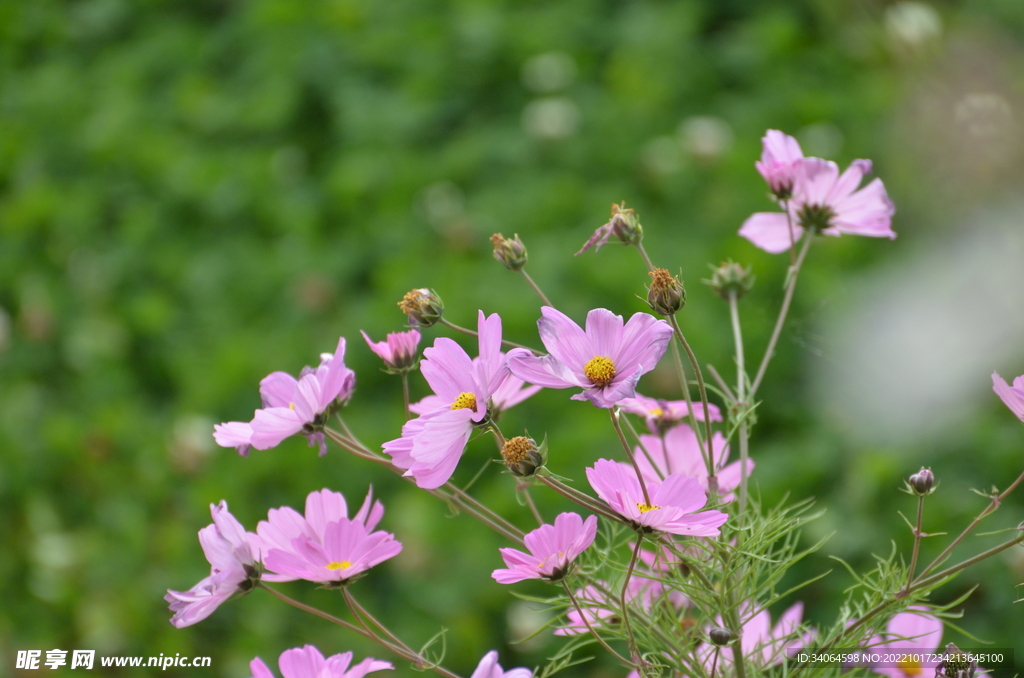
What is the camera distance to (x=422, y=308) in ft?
1.15

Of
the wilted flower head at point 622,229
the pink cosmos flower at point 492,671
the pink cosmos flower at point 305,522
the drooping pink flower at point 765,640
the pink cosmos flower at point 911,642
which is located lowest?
the drooping pink flower at point 765,640

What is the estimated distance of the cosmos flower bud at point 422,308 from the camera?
1.15 ft

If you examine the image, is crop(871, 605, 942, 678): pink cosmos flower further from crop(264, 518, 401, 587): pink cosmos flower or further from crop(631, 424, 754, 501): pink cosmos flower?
crop(264, 518, 401, 587): pink cosmos flower

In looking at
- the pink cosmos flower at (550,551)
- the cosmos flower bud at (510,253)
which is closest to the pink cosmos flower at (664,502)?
the pink cosmos flower at (550,551)

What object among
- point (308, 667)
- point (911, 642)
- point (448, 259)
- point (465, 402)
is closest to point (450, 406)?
point (465, 402)

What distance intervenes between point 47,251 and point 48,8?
0.89 m

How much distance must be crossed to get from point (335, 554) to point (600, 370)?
0.12m

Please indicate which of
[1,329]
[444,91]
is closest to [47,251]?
[1,329]

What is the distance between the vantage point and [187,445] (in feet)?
3.88

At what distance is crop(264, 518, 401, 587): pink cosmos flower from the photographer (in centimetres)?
32

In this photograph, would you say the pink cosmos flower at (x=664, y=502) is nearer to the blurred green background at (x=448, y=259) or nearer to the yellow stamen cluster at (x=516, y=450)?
the yellow stamen cluster at (x=516, y=450)

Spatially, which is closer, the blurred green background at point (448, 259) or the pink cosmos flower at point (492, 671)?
the pink cosmos flower at point (492, 671)

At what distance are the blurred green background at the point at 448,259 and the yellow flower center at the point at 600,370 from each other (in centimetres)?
37

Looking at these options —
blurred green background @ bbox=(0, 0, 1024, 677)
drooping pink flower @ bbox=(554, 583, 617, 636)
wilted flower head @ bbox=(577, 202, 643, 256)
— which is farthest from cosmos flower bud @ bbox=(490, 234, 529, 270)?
blurred green background @ bbox=(0, 0, 1024, 677)
